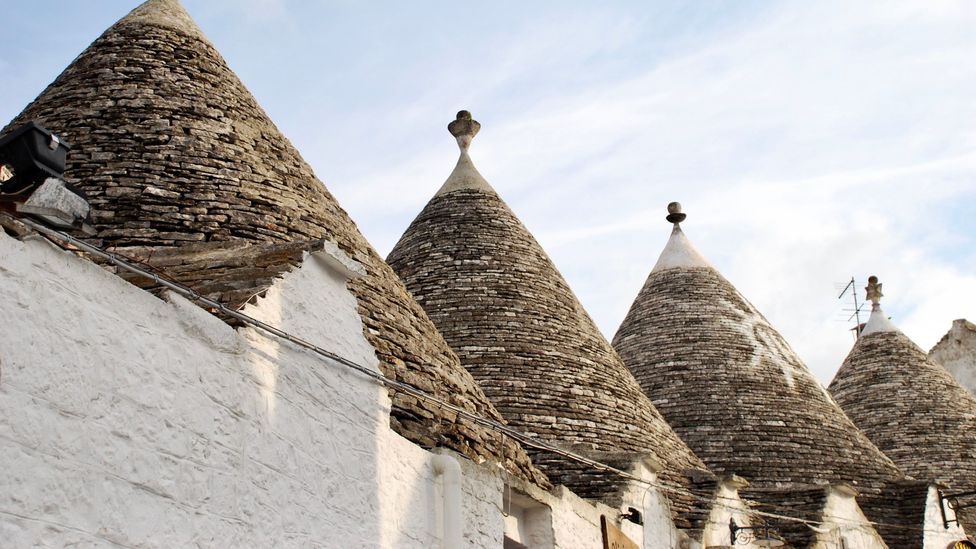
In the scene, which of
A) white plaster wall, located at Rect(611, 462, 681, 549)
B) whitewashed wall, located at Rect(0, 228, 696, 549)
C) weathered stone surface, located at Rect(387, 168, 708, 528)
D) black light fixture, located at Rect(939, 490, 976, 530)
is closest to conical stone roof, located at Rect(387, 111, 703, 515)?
weathered stone surface, located at Rect(387, 168, 708, 528)

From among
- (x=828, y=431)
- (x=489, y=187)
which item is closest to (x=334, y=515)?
(x=489, y=187)

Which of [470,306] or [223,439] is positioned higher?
[470,306]

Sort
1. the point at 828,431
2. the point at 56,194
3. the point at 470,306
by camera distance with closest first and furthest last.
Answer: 1. the point at 56,194
2. the point at 470,306
3. the point at 828,431

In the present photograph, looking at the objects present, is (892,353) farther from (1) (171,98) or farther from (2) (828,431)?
(1) (171,98)

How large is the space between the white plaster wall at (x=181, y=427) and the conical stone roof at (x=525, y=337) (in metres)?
4.63

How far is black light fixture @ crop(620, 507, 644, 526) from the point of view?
11431 mm

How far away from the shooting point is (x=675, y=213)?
67.7 ft

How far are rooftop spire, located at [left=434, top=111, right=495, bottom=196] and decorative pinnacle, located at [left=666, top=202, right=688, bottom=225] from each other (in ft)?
16.7

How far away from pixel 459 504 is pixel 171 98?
3989 millimetres

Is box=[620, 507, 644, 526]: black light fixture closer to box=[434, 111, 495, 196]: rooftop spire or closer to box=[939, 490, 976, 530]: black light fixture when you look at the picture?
box=[434, 111, 495, 196]: rooftop spire

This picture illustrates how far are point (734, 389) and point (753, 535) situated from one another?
2868 mm

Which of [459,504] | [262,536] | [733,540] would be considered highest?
[733,540]

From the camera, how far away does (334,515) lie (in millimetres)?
7012

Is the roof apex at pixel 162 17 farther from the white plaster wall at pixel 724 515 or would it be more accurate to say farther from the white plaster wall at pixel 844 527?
the white plaster wall at pixel 844 527
